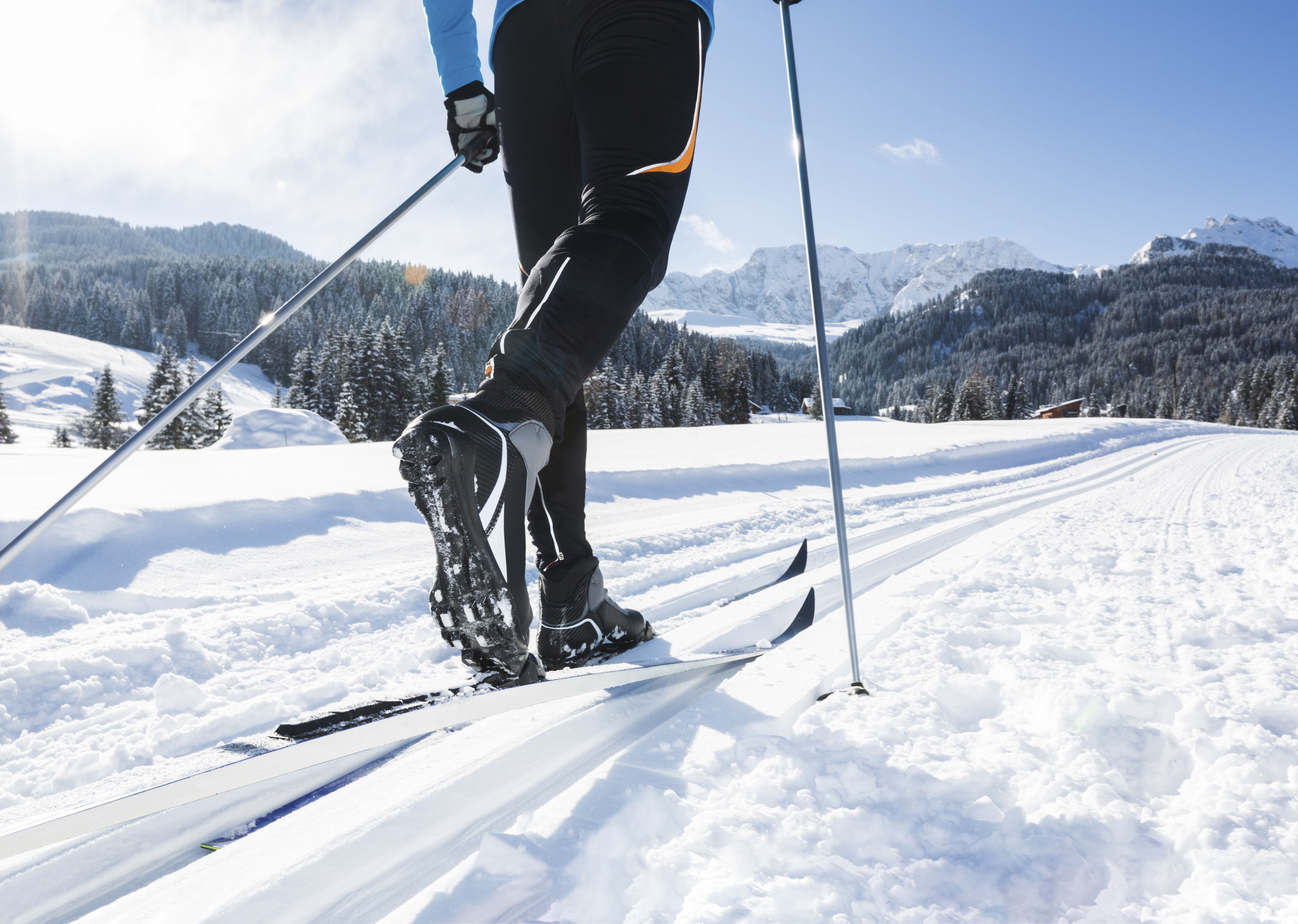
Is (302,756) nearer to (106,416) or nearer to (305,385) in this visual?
(305,385)

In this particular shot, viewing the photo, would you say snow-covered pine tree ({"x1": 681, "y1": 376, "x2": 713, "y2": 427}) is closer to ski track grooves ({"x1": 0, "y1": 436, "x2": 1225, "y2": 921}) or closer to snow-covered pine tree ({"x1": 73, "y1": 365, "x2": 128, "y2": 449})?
snow-covered pine tree ({"x1": 73, "y1": 365, "x2": 128, "y2": 449})

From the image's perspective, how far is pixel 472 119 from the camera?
154 cm

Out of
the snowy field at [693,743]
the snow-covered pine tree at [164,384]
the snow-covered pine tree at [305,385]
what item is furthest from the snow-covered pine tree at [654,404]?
the snowy field at [693,743]

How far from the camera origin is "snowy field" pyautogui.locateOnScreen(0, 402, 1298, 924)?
2.43 ft

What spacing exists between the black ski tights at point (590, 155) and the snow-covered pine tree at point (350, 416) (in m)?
33.2

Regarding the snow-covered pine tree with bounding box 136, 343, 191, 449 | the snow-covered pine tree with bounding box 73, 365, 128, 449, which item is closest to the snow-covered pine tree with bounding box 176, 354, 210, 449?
the snow-covered pine tree with bounding box 136, 343, 191, 449

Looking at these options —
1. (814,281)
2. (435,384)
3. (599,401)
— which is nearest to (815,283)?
(814,281)

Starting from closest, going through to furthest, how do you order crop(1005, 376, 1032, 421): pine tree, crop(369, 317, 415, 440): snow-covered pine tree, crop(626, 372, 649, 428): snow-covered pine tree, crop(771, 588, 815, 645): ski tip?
crop(771, 588, 815, 645): ski tip
crop(369, 317, 415, 440): snow-covered pine tree
crop(626, 372, 649, 428): snow-covered pine tree
crop(1005, 376, 1032, 421): pine tree

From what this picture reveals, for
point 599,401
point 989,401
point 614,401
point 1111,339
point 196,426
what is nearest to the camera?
point 196,426

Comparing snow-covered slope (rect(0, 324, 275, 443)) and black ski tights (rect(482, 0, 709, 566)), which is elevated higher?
snow-covered slope (rect(0, 324, 275, 443))

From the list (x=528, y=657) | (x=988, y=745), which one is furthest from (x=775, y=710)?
(x=528, y=657)

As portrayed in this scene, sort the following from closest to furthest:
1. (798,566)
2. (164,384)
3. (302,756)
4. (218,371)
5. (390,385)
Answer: (302,756)
(218,371)
(798,566)
(390,385)
(164,384)

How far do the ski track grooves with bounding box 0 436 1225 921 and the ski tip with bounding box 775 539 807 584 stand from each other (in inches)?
46.6

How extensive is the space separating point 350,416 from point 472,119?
34156mm
